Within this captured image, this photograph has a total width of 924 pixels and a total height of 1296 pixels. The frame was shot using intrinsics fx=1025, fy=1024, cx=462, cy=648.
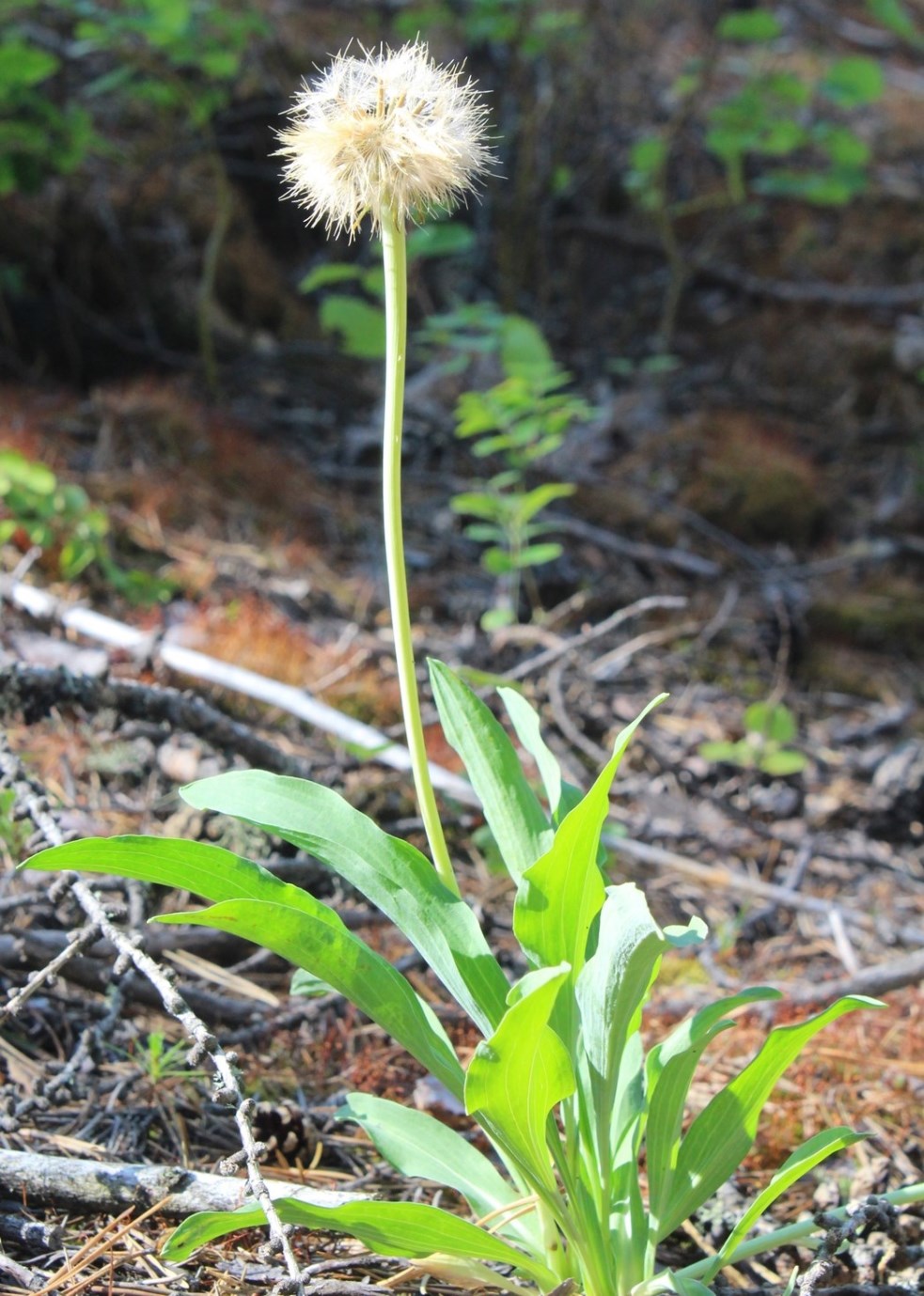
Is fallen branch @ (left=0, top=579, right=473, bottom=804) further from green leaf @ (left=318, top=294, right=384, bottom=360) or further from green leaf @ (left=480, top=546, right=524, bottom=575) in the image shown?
green leaf @ (left=318, top=294, right=384, bottom=360)

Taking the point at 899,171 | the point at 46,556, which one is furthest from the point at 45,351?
Answer: the point at 899,171

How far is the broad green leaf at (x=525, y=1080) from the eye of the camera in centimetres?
108

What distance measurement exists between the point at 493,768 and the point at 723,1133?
577mm

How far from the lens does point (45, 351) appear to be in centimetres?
532

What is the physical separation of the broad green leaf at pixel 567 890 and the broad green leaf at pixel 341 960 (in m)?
0.18

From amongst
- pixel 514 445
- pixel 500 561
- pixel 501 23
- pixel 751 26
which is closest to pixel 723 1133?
pixel 500 561

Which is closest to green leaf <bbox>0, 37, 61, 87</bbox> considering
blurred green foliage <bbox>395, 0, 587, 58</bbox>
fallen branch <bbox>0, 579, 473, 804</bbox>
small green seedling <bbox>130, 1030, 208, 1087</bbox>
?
blurred green foliage <bbox>395, 0, 587, 58</bbox>

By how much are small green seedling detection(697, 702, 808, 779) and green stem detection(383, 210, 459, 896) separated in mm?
1976

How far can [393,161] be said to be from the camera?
1226mm

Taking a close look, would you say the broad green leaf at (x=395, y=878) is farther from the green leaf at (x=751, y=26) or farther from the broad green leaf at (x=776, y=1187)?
the green leaf at (x=751, y=26)

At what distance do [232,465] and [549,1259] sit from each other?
3.94 metres

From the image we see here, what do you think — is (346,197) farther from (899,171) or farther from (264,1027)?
(899,171)

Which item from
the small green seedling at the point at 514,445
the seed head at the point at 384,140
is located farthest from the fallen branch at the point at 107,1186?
the small green seedling at the point at 514,445

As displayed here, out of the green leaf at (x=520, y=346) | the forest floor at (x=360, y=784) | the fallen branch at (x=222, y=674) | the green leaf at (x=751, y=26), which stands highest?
the green leaf at (x=751, y=26)
